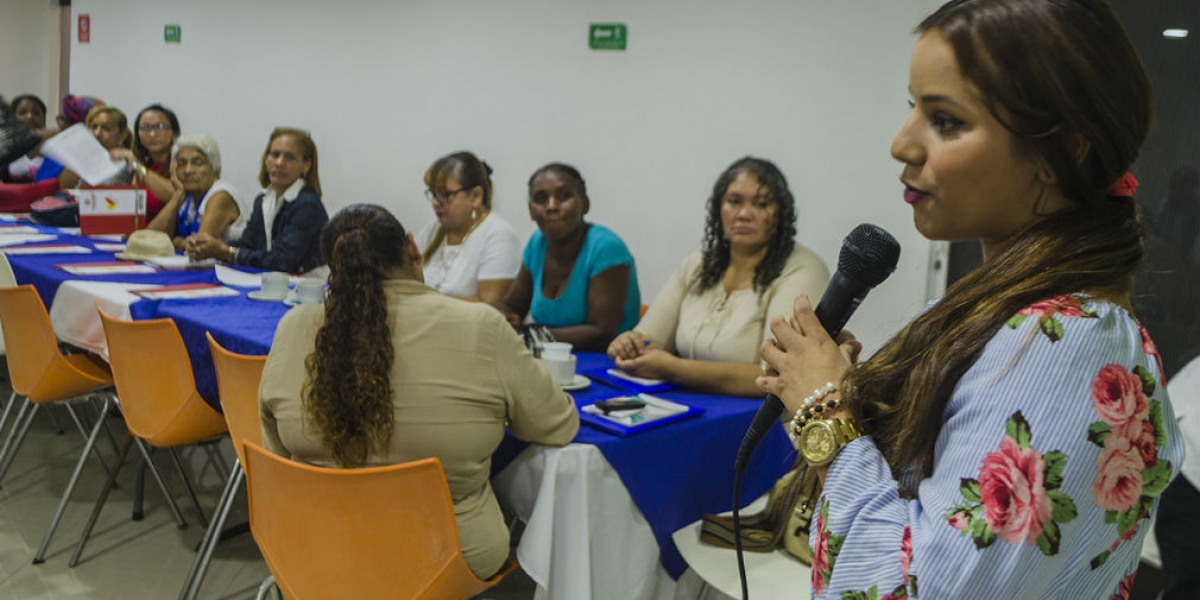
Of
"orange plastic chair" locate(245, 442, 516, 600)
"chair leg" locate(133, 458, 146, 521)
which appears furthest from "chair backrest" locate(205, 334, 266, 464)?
"chair leg" locate(133, 458, 146, 521)

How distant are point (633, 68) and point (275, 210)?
74.3 inches

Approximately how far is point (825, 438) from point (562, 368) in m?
1.49

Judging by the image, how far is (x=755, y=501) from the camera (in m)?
2.33

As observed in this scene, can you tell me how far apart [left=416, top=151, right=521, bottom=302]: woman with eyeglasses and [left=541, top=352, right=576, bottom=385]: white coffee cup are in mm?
1552

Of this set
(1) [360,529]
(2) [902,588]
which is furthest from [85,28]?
(2) [902,588]

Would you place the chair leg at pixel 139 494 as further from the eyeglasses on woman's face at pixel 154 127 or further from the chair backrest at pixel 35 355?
the eyeglasses on woman's face at pixel 154 127

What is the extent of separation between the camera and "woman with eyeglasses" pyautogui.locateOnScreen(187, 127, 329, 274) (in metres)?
4.09

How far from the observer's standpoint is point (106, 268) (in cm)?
377

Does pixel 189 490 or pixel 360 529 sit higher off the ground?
pixel 360 529

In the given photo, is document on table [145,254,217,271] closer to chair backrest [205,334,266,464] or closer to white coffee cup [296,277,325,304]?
Result: white coffee cup [296,277,325,304]

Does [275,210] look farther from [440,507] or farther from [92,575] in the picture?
[440,507]

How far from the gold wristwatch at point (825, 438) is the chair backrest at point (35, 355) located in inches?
118

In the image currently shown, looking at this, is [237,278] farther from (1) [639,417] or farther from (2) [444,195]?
(1) [639,417]

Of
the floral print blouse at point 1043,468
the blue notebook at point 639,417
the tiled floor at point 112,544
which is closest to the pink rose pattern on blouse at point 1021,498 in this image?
the floral print blouse at point 1043,468
